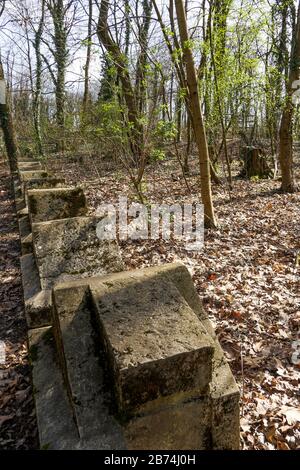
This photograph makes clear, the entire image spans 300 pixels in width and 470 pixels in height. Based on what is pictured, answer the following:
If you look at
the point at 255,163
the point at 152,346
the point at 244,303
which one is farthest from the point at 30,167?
the point at 152,346

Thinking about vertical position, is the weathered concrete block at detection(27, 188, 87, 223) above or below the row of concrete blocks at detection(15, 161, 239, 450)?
above

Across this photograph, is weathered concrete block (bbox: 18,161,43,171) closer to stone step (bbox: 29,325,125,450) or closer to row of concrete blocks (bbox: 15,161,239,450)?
row of concrete blocks (bbox: 15,161,239,450)

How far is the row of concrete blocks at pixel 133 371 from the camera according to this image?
6.19 feet

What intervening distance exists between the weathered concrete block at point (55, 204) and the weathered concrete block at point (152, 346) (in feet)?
10.8

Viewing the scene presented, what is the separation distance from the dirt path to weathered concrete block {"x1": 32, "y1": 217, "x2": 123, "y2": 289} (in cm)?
79

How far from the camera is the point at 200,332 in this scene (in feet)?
6.78

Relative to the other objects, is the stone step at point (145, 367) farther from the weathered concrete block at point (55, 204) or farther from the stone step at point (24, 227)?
the stone step at point (24, 227)

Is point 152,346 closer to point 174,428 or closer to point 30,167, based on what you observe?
point 174,428

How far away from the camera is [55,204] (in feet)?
17.9

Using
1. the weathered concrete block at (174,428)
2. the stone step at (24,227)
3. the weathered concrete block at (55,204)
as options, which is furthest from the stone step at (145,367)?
the stone step at (24,227)

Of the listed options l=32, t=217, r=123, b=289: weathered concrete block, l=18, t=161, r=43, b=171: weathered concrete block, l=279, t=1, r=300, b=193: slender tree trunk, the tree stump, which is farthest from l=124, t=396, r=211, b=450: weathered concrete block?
the tree stump

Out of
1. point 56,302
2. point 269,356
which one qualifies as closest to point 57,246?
point 56,302

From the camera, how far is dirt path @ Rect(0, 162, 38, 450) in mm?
2643

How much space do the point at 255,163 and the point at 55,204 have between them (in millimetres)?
9114
